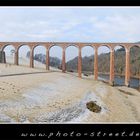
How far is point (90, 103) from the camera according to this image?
3056cm

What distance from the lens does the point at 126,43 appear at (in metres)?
70.4

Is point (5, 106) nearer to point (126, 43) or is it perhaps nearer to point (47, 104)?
point (47, 104)
